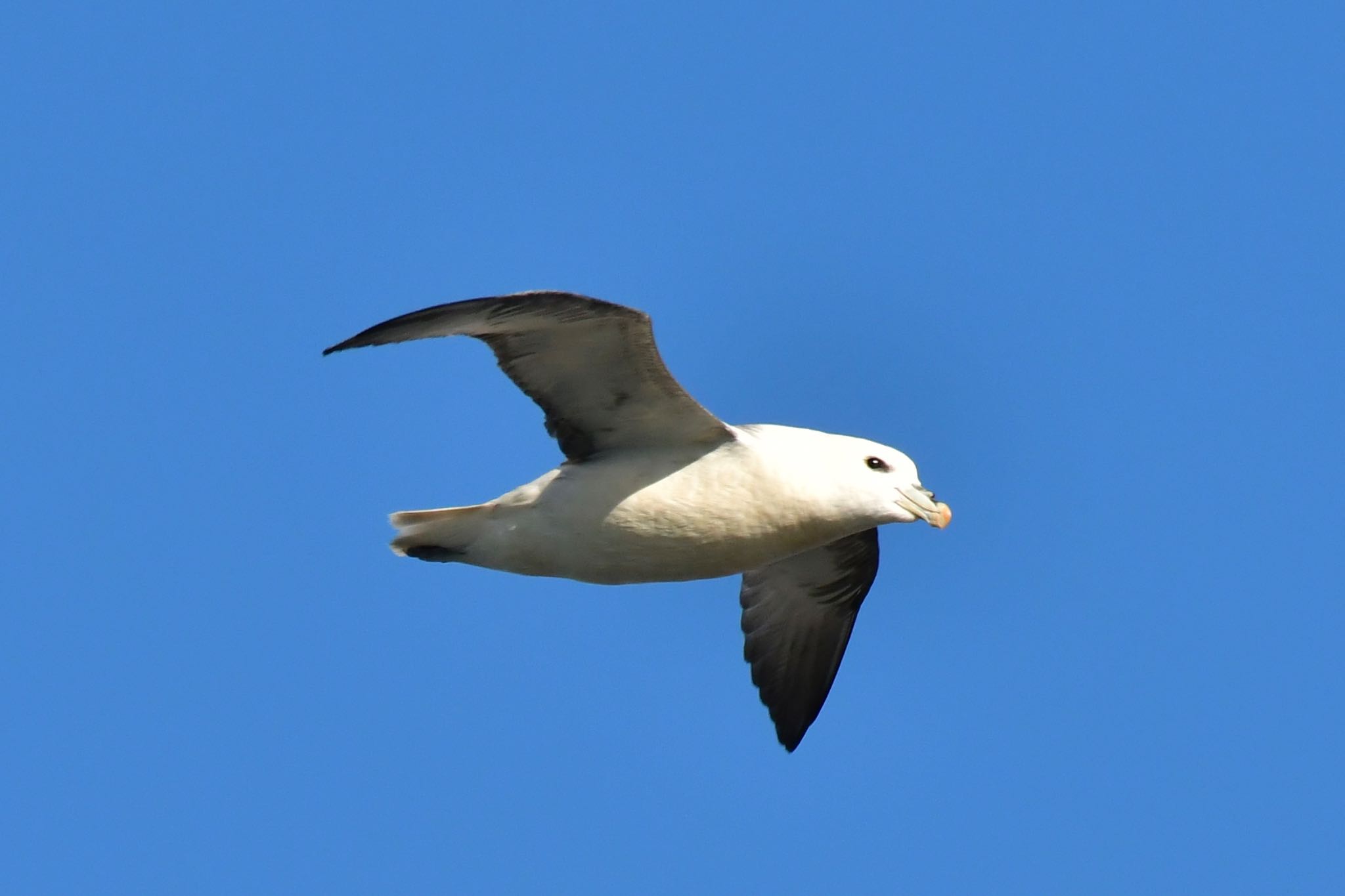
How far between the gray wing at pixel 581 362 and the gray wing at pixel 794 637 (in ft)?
6.65

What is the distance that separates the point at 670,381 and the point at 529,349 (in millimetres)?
660

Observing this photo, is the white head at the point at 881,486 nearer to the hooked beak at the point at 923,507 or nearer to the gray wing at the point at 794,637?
the hooked beak at the point at 923,507

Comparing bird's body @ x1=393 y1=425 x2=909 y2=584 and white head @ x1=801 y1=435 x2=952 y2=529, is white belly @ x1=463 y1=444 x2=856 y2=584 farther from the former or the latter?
white head @ x1=801 y1=435 x2=952 y2=529

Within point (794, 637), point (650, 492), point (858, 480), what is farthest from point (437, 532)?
point (794, 637)

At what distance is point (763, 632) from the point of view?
10797 mm

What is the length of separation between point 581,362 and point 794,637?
289 cm

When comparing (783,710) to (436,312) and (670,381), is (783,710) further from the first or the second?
(436,312)

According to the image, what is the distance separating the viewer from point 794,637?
10812 millimetres

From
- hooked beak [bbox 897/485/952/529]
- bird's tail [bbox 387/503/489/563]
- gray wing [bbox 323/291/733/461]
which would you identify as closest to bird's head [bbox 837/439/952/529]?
hooked beak [bbox 897/485/952/529]

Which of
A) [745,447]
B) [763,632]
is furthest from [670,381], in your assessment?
[763,632]

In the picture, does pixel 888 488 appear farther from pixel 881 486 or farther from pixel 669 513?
pixel 669 513

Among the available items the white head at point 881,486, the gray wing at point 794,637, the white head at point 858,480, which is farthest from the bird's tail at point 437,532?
the gray wing at point 794,637

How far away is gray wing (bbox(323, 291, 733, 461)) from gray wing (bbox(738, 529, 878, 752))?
2.03 m

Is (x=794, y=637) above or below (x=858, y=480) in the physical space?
below
